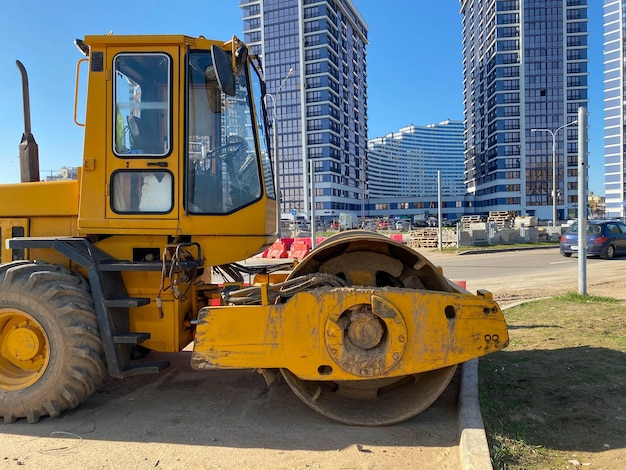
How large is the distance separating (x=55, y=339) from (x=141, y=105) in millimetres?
2181

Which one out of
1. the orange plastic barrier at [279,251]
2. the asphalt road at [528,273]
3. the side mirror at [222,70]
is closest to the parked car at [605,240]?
the asphalt road at [528,273]

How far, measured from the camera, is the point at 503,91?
323 feet

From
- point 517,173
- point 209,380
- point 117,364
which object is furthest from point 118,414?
point 517,173

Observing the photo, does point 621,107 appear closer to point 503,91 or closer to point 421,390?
point 503,91

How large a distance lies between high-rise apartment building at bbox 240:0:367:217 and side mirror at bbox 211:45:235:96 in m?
88.6

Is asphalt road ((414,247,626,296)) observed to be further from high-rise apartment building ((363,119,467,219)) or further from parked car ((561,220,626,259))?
high-rise apartment building ((363,119,467,219))

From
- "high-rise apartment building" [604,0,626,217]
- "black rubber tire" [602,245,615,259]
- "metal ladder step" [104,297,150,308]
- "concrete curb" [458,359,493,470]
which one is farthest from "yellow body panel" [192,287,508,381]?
"high-rise apartment building" [604,0,626,217]

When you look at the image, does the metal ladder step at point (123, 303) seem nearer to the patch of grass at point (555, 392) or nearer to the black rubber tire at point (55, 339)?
the black rubber tire at point (55, 339)

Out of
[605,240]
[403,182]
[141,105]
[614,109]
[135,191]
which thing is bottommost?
[605,240]

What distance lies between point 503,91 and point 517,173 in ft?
56.9

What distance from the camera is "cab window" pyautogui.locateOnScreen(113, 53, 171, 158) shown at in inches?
168

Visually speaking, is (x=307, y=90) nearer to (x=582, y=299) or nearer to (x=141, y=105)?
(x=582, y=299)

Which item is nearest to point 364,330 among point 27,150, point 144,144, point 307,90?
point 144,144

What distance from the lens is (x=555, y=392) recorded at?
175 inches
